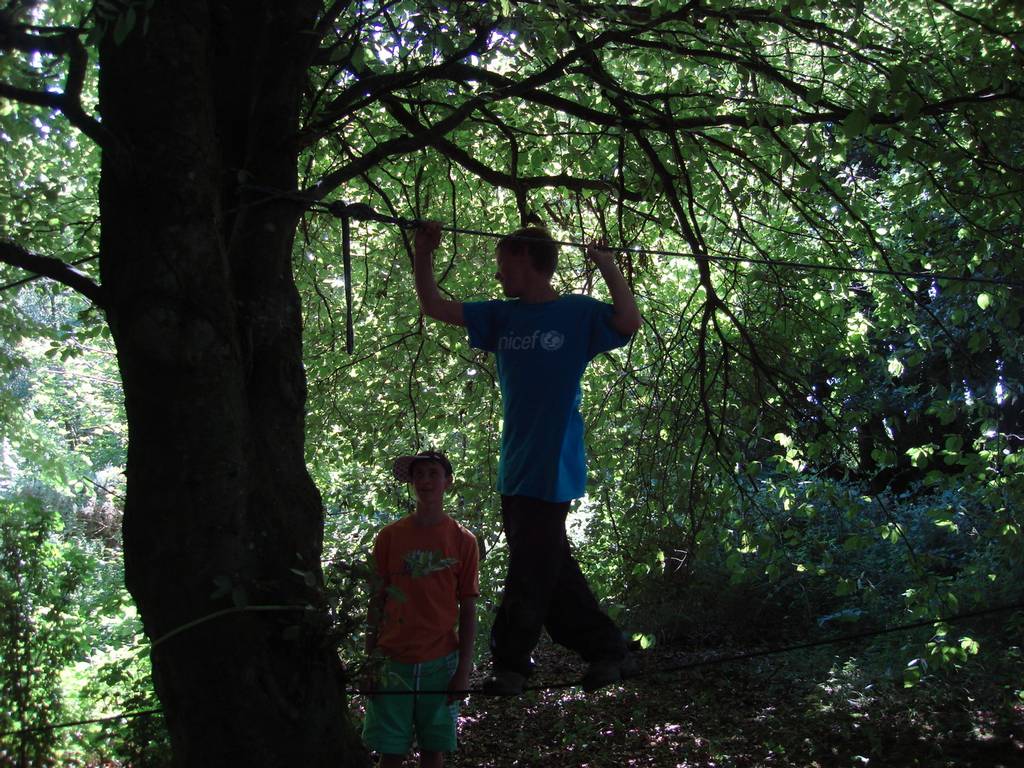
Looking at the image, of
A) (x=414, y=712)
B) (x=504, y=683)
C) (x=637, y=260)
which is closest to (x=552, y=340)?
(x=504, y=683)

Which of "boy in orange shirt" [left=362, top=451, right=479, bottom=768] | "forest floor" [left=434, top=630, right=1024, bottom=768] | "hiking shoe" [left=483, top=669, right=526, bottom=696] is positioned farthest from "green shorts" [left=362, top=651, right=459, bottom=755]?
"forest floor" [left=434, top=630, right=1024, bottom=768]

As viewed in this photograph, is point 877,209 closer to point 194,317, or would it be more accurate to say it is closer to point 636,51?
point 636,51

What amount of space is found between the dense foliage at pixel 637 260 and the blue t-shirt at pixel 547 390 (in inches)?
20.0

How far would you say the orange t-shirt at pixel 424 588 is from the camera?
3238 millimetres

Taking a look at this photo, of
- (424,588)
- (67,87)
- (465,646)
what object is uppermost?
(67,87)

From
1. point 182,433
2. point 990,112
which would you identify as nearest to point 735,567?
point 990,112

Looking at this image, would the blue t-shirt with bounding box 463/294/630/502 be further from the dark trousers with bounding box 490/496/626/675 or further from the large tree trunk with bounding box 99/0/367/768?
the large tree trunk with bounding box 99/0/367/768

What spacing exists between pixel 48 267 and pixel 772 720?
19.7ft

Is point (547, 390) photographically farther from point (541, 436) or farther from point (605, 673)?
point (605, 673)

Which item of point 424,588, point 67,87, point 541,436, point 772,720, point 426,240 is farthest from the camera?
point 772,720

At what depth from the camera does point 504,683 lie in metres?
2.94

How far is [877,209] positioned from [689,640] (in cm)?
441

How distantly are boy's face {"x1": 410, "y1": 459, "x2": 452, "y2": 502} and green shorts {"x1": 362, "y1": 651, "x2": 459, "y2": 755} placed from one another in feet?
1.79

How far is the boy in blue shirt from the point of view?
2.94 metres
